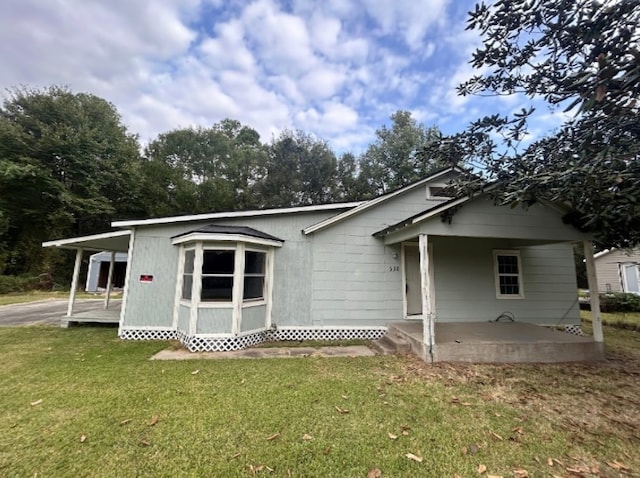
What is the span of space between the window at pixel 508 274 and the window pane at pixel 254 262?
6.66 meters

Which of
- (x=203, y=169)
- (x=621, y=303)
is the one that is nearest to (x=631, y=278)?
(x=621, y=303)

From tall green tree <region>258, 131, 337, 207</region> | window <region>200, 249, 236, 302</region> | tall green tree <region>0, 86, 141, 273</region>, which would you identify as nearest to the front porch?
window <region>200, 249, 236, 302</region>

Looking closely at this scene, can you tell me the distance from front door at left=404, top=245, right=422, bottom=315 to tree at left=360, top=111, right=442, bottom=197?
1520 cm

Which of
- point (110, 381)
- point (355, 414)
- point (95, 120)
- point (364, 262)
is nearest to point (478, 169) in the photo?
point (364, 262)

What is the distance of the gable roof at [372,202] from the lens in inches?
302

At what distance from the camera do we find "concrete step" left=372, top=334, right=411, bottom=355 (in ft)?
20.6

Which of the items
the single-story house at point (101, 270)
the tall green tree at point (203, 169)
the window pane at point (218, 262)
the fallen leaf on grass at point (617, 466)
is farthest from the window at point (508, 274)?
the single-story house at point (101, 270)

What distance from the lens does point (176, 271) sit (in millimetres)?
7383

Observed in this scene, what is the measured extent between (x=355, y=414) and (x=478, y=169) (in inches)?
200

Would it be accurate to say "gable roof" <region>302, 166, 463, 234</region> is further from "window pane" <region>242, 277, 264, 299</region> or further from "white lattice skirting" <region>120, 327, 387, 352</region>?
"white lattice skirting" <region>120, 327, 387, 352</region>

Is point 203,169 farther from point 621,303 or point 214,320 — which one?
point 621,303

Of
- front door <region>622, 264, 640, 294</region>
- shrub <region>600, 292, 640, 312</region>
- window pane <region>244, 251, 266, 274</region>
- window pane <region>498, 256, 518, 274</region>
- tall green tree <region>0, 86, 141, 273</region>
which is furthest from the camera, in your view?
tall green tree <region>0, 86, 141, 273</region>

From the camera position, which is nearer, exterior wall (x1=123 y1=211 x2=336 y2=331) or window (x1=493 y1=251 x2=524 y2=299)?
exterior wall (x1=123 y1=211 x2=336 y2=331)

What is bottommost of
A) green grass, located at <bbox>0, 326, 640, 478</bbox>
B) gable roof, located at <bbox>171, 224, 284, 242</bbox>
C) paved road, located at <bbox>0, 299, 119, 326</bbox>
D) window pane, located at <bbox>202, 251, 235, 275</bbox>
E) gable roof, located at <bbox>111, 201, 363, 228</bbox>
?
green grass, located at <bbox>0, 326, 640, 478</bbox>
